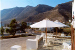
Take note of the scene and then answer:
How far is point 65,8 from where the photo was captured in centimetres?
3922

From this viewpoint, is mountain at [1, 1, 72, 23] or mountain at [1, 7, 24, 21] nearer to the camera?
mountain at [1, 1, 72, 23]

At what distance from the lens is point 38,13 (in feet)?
131

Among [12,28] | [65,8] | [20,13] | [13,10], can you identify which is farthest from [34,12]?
[12,28]

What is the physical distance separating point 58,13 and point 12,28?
27.6 m

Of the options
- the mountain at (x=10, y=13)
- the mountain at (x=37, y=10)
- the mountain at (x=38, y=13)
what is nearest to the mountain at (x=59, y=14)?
the mountain at (x=38, y=13)

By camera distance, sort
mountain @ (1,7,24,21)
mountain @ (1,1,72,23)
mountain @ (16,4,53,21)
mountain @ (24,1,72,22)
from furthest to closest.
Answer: mountain @ (16,4,53,21) < mountain @ (1,7,24,21) < mountain @ (1,1,72,23) < mountain @ (24,1,72,22)

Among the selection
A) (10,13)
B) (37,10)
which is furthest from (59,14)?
(10,13)

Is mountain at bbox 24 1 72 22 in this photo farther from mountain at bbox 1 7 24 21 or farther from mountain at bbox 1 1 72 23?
mountain at bbox 1 7 24 21

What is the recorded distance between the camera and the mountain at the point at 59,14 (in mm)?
33175

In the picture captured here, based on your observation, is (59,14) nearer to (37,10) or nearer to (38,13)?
(38,13)

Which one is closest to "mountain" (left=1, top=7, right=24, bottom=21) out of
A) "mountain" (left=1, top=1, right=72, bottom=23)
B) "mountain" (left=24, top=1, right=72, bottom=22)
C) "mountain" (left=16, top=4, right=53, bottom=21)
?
"mountain" (left=1, top=1, right=72, bottom=23)

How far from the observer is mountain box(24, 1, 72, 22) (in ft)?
109

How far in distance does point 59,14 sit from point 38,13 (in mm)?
10499

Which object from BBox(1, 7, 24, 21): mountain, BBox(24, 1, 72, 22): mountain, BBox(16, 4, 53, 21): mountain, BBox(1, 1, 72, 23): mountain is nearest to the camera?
BBox(24, 1, 72, 22): mountain
